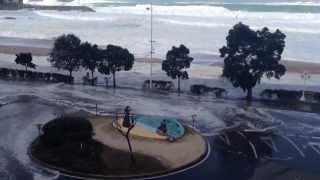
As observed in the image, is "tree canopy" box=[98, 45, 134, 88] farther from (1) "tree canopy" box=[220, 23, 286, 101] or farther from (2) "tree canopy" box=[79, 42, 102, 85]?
(1) "tree canopy" box=[220, 23, 286, 101]

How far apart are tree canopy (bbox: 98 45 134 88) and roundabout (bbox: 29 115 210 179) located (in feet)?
41.5

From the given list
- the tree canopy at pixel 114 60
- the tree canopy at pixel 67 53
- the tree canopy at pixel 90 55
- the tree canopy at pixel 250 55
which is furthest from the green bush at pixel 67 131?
the tree canopy at pixel 67 53

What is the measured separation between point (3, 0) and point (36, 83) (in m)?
110

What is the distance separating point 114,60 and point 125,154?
660 inches

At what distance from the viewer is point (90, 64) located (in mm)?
41312

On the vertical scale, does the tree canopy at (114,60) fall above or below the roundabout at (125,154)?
above

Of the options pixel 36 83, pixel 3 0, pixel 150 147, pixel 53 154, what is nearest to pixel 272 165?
pixel 150 147

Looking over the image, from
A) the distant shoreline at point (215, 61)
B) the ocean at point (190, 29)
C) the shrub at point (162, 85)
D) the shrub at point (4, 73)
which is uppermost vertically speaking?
the ocean at point (190, 29)

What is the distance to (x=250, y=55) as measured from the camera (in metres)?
36.8

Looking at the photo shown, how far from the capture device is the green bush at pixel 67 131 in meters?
24.5

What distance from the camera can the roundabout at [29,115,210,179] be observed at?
2281 cm

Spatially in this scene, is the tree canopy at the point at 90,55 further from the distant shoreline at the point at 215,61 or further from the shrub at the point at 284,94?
the distant shoreline at the point at 215,61

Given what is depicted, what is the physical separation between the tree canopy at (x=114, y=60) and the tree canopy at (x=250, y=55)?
8.04m

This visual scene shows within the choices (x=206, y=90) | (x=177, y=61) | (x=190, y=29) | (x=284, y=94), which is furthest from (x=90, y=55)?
(x=190, y=29)
